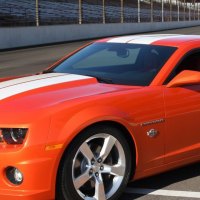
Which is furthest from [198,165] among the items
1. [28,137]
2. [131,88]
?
[28,137]

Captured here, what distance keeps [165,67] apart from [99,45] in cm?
108

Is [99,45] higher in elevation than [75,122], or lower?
higher

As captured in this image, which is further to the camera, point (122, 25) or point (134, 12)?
point (134, 12)

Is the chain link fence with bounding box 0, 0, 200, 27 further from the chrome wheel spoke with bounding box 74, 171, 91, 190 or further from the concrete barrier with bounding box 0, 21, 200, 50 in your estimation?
the chrome wheel spoke with bounding box 74, 171, 91, 190

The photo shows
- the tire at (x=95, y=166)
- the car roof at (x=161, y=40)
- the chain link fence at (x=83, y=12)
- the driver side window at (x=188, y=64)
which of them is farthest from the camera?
the chain link fence at (x=83, y=12)

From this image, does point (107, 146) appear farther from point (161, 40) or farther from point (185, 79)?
point (161, 40)

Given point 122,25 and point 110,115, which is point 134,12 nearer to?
point 122,25

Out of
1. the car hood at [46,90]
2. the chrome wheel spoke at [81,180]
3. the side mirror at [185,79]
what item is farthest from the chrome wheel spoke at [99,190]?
the side mirror at [185,79]

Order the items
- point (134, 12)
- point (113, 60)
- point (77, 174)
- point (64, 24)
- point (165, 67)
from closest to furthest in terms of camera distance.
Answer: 1. point (77, 174)
2. point (165, 67)
3. point (113, 60)
4. point (64, 24)
5. point (134, 12)

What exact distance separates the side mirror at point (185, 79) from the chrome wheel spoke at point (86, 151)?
103 centimetres

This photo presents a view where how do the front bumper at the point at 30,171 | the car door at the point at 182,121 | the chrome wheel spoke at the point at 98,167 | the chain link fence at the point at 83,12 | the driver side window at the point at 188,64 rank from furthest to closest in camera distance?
the chain link fence at the point at 83,12 < the driver side window at the point at 188,64 < the car door at the point at 182,121 < the chrome wheel spoke at the point at 98,167 < the front bumper at the point at 30,171

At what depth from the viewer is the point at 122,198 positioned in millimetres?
4320

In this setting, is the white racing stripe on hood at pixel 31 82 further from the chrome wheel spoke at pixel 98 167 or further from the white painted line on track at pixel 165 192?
the white painted line on track at pixel 165 192

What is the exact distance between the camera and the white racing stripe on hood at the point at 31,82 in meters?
4.33
